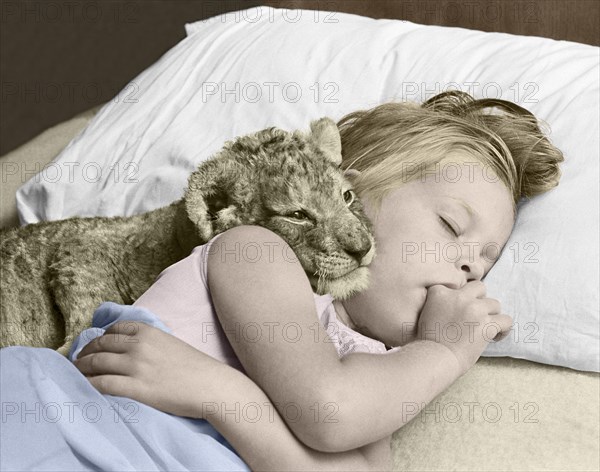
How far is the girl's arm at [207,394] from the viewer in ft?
3.75

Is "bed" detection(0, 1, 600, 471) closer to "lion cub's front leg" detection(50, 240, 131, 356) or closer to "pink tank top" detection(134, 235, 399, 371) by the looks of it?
"pink tank top" detection(134, 235, 399, 371)

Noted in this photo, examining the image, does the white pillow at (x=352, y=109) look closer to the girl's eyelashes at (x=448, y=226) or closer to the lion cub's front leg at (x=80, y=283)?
the girl's eyelashes at (x=448, y=226)

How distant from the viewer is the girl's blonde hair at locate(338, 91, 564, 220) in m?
1.50

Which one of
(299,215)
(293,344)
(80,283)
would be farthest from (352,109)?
(293,344)

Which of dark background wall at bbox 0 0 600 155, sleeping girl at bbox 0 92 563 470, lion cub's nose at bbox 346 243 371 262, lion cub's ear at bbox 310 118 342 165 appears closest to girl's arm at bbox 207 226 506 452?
sleeping girl at bbox 0 92 563 470

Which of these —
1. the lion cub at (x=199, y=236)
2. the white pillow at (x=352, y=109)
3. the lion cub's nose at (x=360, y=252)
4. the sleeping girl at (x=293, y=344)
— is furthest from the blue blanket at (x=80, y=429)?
the white pillow at (x=352, y=109)

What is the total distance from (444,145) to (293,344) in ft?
1.86

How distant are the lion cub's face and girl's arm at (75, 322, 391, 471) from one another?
0.75 feet

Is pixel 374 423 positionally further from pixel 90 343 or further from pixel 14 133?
pixel 14 133

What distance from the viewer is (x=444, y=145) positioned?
154 centimetres

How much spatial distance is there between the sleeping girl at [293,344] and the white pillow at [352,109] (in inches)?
4.7

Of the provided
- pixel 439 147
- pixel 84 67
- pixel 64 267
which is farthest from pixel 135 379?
pixel 84 67

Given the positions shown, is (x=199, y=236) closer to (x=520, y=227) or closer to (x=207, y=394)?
(x=207, y=394)

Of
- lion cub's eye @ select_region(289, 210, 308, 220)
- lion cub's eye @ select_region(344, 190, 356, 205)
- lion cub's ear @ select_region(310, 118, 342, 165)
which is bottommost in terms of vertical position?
lion cub's eye @ select_region(344, 190, 356, 205)
